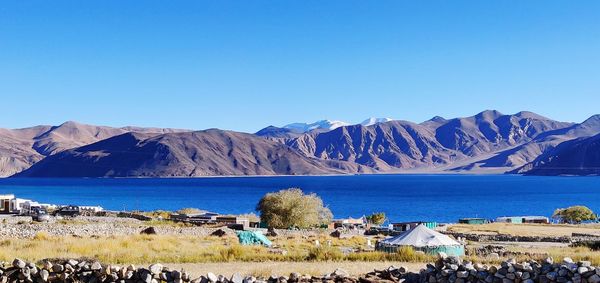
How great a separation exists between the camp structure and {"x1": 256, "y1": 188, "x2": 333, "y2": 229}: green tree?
2806cm

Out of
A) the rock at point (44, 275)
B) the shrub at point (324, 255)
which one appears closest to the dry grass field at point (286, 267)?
the shrub at point (324, 255)

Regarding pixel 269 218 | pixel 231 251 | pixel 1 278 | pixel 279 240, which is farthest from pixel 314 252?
pixel 269 218

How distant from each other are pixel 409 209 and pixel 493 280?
373 ft

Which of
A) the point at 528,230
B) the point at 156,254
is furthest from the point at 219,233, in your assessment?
the point at 528,230

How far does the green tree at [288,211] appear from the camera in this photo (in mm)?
55625

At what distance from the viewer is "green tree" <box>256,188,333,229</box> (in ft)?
182

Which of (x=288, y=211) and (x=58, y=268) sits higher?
(x=58, y=268)

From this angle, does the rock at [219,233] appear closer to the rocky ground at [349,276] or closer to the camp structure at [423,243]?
the camp structure at [423,243]

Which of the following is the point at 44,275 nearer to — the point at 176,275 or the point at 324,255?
the point at 176,275

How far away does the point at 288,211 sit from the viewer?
184 feet

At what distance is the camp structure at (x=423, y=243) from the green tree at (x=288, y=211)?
28060mm

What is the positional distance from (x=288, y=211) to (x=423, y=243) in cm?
2994

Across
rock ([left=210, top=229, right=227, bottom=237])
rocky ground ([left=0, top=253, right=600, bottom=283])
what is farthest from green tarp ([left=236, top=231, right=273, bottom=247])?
rocky ground ([left=0, top=253, right=600, bottom=283])

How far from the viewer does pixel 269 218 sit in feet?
183
